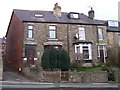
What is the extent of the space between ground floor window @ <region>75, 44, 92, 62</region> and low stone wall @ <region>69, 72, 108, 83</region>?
26.8ft

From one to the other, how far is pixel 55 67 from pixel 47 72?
346 centimetres

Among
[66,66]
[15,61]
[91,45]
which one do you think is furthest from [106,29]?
[15,61]

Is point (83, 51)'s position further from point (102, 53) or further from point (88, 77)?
point (88, 77)

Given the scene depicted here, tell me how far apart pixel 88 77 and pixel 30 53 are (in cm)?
1067

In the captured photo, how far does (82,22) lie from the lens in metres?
46.9

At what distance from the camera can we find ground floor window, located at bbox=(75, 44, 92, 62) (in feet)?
148

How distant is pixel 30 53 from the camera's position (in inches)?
1705

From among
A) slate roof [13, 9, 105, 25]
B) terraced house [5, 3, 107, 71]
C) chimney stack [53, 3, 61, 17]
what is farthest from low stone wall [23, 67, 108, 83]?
chimney stack [53, 3, 61, 17]

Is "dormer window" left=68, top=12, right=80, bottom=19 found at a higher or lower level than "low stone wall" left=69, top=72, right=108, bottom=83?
higher

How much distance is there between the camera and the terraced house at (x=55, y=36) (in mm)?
43719

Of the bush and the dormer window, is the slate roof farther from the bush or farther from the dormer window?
the bush

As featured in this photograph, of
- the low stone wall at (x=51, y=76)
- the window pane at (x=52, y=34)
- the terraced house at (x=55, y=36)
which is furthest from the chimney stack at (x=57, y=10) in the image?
the low stone wall at (x=51, y=76)

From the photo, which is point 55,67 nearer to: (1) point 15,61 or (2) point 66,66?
(2) point 66,66

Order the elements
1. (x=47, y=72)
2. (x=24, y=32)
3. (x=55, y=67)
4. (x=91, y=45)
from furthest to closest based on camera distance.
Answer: (x=91, y=45) → (x=24, y=32) → (x=55, y=67) → (x=47, y=72)
